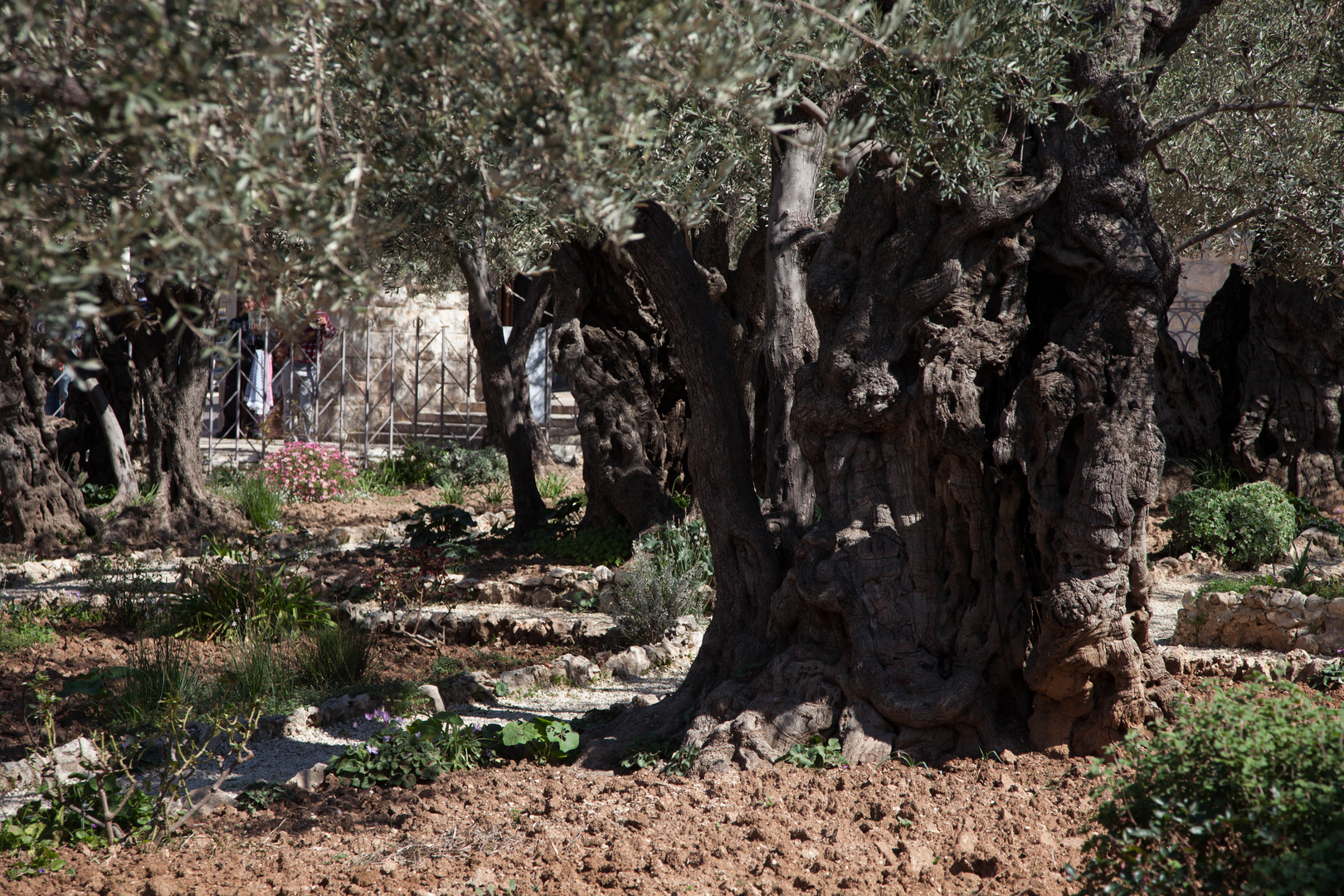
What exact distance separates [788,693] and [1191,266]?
18.4 meters

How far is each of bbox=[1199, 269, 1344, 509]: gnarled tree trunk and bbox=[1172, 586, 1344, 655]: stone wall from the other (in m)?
3.98

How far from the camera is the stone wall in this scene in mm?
5934

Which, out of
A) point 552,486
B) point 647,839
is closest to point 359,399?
point 552,486

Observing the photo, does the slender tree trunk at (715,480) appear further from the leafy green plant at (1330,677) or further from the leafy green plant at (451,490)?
the leafy green plant at (451,490)

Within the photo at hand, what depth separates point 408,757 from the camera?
4113mm

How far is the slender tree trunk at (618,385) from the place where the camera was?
909 centimetres

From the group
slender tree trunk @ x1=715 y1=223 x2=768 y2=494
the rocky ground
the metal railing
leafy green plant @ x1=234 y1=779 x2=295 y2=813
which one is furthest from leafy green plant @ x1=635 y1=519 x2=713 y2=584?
the metal railing

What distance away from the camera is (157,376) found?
9633mm

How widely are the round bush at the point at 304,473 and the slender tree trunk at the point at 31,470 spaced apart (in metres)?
2.46

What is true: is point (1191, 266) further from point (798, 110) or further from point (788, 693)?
point (788, 693)

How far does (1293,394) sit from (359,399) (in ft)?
43.3

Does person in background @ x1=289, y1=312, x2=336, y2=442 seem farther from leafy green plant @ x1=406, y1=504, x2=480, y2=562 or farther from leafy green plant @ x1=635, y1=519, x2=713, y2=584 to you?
leafy green plant @ x1=635, y1=519, x2=713, y2=584

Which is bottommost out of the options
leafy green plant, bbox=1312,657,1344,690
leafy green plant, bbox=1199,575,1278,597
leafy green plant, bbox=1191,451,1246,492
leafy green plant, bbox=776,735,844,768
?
leafy green plant, bbox=776,735,844,768

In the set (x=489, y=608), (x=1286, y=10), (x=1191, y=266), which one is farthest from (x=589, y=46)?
(x=1191, y=266)
